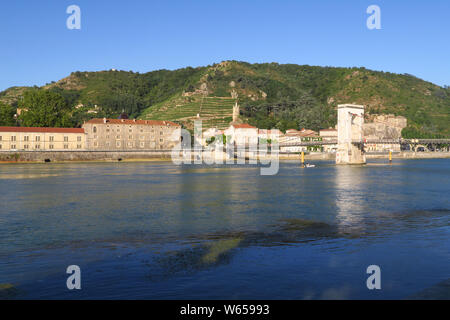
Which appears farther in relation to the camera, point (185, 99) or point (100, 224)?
point (185, 99)

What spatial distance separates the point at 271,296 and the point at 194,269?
281 cm

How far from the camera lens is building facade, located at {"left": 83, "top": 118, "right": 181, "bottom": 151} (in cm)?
10219

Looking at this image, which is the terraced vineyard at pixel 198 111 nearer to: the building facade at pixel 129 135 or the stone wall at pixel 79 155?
the building facade at pixel 129 135

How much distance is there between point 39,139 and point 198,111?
83143mm

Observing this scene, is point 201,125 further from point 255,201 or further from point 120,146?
point 255,201

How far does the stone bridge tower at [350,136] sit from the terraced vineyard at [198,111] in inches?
2863

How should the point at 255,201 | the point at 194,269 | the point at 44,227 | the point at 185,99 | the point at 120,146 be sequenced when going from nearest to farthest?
the point at 194,269
the point at 44,227
the point at 255,201
the point at 120,146
the point at 185,99

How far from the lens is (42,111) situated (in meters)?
106

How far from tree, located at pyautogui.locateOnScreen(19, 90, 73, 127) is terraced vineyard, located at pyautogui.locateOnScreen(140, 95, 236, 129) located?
50.6 metres

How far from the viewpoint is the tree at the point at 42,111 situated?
→ 10506 cm

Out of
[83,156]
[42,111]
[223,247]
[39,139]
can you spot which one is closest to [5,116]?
[42,111]

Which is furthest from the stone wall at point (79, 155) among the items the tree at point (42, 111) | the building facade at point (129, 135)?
the tree at point (42, 111)

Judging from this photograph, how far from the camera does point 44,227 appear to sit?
19.8 meters
